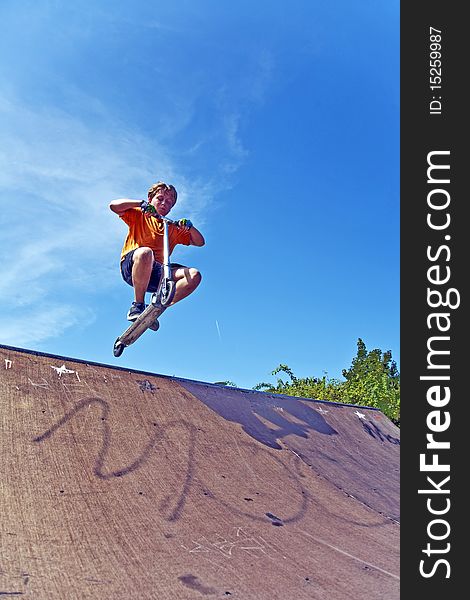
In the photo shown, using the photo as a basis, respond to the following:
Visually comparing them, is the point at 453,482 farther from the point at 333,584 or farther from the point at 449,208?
the point at 449,208

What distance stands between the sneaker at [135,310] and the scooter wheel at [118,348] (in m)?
0.42

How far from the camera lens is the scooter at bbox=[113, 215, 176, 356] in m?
4.23

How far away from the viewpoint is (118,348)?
16.1 feet

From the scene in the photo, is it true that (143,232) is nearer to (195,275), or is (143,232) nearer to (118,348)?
(195,275)

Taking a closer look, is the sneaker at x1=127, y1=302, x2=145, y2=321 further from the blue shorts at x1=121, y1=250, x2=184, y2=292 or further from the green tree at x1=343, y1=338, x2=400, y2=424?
the green tree at x1=343, y1=338, x2=400, y2=424

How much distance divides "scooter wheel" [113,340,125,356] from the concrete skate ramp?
2.61 ft

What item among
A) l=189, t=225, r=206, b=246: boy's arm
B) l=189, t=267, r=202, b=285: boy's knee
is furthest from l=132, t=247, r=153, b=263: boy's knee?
l=189, t=225, r=206, b=246: boy's arm

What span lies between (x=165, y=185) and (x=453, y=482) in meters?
3.70

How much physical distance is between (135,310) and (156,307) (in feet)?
1.21

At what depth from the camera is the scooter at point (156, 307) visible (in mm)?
4230

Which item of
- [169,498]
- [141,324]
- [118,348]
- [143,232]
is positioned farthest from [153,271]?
[169,498]

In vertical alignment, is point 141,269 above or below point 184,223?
below

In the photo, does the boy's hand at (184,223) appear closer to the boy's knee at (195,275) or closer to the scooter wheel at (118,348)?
the boy's knee at (195,275)

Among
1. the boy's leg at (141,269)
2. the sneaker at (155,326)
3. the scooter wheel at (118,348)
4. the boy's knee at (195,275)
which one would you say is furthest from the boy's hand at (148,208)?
the scooter wheel at (118,348)
